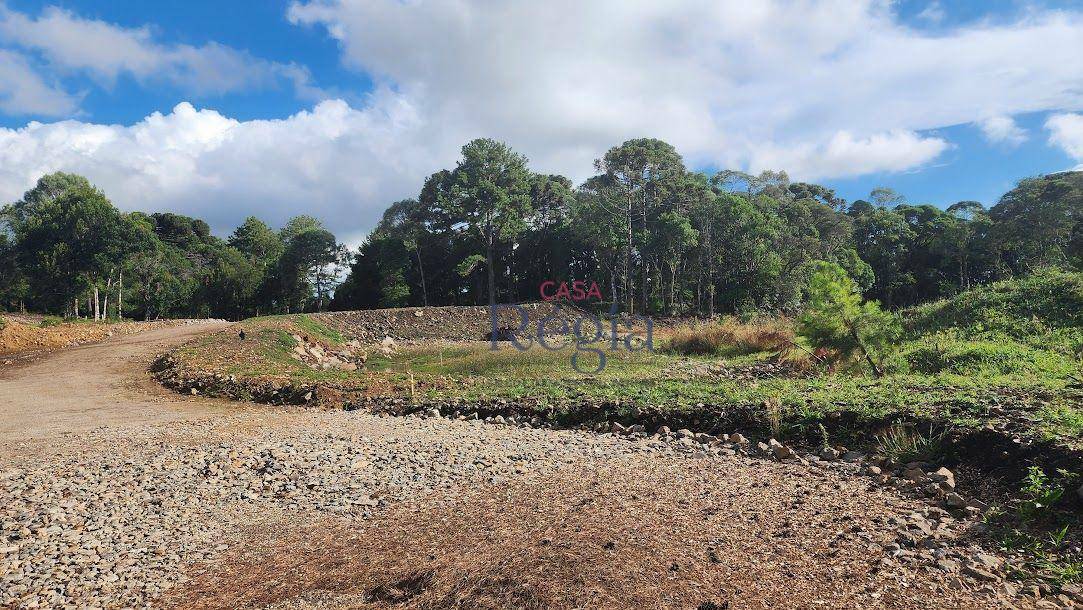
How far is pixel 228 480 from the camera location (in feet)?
20.7

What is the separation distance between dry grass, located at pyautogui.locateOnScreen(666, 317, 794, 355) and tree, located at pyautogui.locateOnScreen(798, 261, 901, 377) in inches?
197

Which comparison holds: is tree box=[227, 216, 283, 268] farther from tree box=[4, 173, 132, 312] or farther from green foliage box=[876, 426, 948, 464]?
green foliage box=[876, 426, 948, 464]

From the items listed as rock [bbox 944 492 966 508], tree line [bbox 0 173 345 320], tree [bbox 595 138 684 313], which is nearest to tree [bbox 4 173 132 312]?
tree line [bbox 0 173 345 320]

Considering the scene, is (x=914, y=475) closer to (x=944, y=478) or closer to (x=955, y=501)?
(x=944, y=478)

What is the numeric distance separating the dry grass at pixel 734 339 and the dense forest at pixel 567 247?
1577cm

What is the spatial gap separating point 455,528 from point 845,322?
9.12 metres

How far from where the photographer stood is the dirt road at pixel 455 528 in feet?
12.8

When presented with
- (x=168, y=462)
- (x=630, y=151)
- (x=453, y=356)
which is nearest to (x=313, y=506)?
(x=168, y=462)

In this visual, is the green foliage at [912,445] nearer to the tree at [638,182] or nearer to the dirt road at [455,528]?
the dirt road at [455,528]

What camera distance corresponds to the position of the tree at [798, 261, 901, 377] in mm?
10891

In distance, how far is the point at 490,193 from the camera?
122ft

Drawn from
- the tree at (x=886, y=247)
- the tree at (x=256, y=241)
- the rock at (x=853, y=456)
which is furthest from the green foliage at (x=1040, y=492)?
the tree at (x=256, y=241)

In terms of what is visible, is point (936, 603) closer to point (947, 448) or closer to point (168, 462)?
point (947, 448)

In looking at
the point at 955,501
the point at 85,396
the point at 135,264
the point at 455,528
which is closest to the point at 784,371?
the point at 955,501
